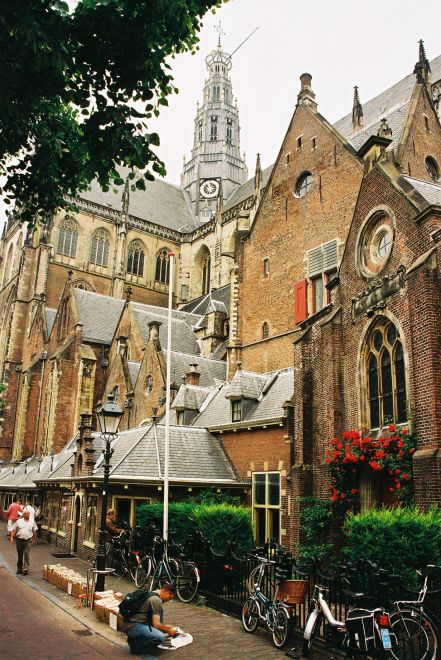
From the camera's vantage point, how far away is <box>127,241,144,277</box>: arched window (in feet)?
193

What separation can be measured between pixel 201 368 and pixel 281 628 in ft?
67.7

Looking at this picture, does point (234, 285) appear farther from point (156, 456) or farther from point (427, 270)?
point (427, 270)

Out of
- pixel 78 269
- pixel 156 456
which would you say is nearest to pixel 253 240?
pixel 156 456

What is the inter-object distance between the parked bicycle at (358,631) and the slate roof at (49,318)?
130ft

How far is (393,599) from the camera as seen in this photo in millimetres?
8125

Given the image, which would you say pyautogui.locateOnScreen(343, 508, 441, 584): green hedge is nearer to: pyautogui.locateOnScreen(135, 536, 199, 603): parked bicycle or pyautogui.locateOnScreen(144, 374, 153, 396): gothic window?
pyautogui.locateOnScreen(135, 536, 199, 603): parked bicycle

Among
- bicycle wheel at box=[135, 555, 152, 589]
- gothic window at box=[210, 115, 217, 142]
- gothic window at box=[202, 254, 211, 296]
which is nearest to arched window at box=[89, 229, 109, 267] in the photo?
gothic window at box=[202, 254, 211, 296]

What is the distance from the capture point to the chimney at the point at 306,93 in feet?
87.0

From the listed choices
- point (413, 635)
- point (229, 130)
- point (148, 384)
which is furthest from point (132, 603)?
point (229, 130)

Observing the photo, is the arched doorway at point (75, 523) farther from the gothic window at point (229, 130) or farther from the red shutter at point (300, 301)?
the gothic window at point (229, 130)

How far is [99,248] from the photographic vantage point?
188 ft

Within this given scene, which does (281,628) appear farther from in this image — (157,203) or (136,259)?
(157,203)

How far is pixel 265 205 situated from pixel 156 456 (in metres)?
15.2

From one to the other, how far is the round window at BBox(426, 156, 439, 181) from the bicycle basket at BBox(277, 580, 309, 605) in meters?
17.7
